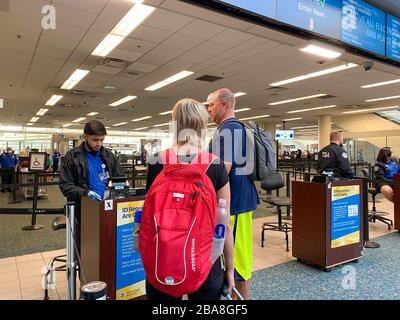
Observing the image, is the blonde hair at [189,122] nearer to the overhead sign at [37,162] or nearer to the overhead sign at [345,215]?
the overhead sign at [345,215]

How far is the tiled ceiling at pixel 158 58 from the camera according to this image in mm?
4328

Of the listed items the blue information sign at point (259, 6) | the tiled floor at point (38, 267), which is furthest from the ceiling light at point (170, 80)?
the tiled floor at point (38, 267)

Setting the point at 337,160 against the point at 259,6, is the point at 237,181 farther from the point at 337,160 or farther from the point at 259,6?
the point at 337,160

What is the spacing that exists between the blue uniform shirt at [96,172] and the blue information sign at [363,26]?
3594mm

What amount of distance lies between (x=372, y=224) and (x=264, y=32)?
12.0 feet

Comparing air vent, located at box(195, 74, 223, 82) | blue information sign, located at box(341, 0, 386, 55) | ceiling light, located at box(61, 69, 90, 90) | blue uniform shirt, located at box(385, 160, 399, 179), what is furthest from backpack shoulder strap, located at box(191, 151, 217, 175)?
ceiling light, located at box(61, 69, 90, 90)

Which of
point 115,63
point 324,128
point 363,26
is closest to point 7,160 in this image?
point 115,63

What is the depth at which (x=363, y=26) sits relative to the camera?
14.4 ft

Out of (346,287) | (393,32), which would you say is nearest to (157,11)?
(393,32)

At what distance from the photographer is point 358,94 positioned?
34.8 ft

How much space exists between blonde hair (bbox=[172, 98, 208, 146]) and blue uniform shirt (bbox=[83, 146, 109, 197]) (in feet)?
4.59

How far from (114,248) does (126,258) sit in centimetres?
13
